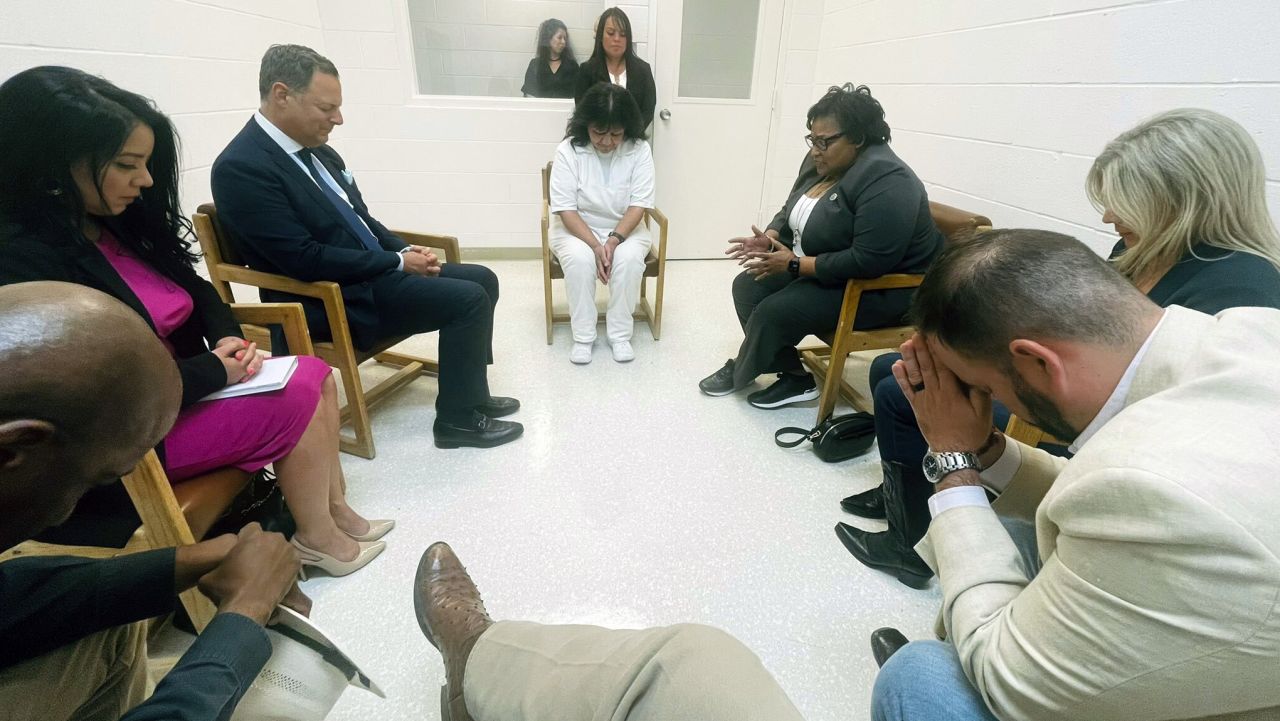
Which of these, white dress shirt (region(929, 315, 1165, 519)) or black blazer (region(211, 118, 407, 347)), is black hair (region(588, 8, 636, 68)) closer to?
black blazer (region(211, 118, 407, 347))

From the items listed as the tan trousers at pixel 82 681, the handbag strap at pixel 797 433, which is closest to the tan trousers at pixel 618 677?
the tan trousers at pixel 82 681

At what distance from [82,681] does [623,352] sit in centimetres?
212

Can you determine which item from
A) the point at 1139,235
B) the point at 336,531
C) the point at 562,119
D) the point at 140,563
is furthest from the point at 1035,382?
the point at 562,119

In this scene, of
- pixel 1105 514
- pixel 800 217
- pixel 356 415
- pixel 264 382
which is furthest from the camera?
pixel 800 217

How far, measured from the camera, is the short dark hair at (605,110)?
2643 mm

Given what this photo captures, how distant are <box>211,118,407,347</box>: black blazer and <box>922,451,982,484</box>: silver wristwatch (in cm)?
172

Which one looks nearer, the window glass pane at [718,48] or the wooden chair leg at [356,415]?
the wooden chair leg at [356,415]

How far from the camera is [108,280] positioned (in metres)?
1.14

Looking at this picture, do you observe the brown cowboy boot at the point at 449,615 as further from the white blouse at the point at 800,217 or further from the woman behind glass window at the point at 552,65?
the woman behind glass window at the point at 552,65

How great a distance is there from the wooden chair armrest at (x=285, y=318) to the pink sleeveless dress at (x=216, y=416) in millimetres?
205

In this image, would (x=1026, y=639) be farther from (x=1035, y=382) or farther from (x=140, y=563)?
(x=140, y=563)

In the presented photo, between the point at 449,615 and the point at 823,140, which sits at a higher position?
the point at 823,140

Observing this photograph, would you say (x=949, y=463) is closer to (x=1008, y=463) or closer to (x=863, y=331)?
(x=1008, y=463)

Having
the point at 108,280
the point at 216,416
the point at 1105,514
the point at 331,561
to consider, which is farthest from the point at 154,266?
the point at 1105,514
